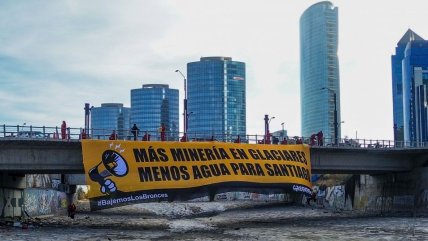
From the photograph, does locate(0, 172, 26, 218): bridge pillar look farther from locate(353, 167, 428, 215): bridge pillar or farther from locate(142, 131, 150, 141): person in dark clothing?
locate(353, 167, 428, 215): bridge pillar

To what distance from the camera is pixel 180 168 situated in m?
47.1

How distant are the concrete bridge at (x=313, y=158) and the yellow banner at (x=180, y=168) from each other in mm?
2946

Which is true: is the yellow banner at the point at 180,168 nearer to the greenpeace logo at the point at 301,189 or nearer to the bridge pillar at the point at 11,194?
the greenpeace logo at the point at 301,189

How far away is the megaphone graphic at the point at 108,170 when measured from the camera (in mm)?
43594

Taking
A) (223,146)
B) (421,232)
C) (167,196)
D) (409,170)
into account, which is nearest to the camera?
(421,232)

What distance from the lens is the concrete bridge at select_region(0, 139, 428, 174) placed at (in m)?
44.6

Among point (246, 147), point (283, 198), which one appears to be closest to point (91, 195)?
point (246, 147)

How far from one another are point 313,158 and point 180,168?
15.6 meters

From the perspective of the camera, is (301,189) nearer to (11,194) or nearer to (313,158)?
(313,158)

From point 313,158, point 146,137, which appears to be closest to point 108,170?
point 146,137

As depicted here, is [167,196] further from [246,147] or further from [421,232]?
[421,232]

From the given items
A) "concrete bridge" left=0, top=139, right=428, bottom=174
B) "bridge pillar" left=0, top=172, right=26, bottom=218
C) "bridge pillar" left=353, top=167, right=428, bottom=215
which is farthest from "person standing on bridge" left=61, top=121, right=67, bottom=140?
"bridge pillar" left=353, top=167, right=428, bottom=215

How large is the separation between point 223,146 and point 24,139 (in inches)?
640

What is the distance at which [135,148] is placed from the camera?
46.3 meters
